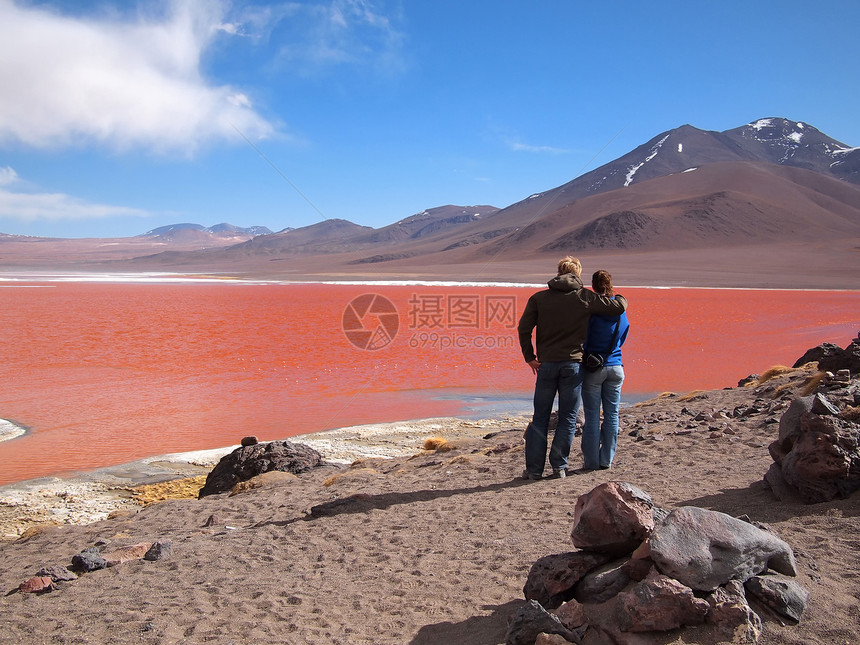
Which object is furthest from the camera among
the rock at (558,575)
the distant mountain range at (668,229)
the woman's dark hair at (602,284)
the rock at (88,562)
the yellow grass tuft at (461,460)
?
the distant mountain range at (668,229)

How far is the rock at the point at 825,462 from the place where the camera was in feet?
11.3

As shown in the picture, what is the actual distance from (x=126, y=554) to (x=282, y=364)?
10372 millimetres

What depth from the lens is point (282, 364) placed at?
14258mm

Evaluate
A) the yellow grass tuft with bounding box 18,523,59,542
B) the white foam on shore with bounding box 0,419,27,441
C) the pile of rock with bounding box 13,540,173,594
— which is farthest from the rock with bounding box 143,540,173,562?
the white foam on shore with bounding box 0,419,27,441

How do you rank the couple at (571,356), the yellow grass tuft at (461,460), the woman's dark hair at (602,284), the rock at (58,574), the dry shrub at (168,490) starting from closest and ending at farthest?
the rock at (58,574), the couple at (571,356), the woman's dark hair at (602,284), the yellow grass tuft at (461,460), the dry shrub at (168,490)

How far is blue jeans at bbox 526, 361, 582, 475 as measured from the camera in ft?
15.1

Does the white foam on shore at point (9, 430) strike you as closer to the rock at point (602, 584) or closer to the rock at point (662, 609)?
the rock at point (602, 584)

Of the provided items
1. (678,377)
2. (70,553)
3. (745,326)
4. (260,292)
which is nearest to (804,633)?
(70,553)

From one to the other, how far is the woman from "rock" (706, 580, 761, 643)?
A: 2.34m

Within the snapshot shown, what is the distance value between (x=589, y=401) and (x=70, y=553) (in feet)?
11.8

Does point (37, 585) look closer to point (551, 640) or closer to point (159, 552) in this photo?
point (159, 552)

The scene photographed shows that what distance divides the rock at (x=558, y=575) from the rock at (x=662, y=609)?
1.17 feet

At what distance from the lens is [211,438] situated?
28.8ft

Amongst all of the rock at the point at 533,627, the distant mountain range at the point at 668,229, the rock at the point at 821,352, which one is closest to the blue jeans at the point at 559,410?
the rock at the point at 533,627
